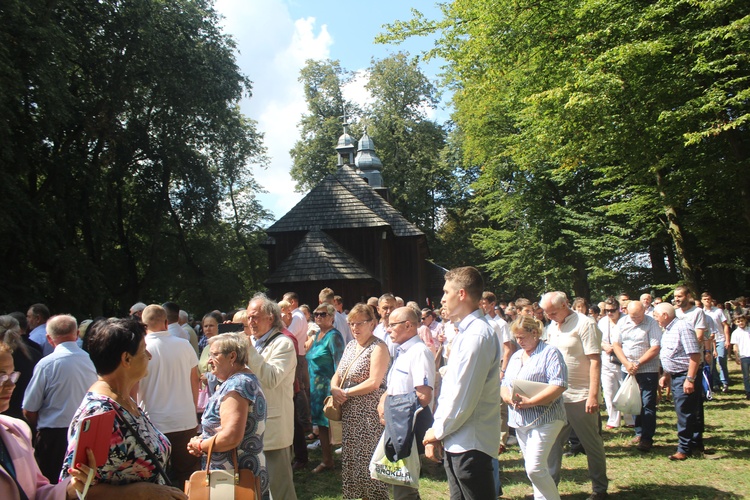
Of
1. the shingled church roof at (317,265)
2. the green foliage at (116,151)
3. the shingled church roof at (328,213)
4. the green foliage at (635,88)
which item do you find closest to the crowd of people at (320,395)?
the green foliage at (635,88)

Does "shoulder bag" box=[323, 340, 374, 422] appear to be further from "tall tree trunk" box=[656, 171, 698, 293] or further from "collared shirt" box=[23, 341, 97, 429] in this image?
"tall tree trunk" box=[656, 171, 698, 293]

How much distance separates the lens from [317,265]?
930 inches

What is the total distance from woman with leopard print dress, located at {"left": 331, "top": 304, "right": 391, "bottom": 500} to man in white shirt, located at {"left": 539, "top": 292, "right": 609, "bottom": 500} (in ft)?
5.97

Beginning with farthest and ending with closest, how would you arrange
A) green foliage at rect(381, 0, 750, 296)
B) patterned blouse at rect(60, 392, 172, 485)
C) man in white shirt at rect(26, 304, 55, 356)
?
green foliage at rect(381, 0, 750, 296) → man in white shirt at rect(26, 304, 55, 356) → patterned blouse at rect(60, 392, 172, 485)

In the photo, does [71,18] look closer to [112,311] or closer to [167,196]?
[167,196]

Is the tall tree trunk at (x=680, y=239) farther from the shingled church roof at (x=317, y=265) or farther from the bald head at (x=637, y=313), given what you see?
the bald head at (x=637, y=313)

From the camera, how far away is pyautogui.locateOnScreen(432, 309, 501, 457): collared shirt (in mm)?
3975

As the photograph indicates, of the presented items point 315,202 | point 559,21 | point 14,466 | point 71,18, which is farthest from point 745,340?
point 71,18

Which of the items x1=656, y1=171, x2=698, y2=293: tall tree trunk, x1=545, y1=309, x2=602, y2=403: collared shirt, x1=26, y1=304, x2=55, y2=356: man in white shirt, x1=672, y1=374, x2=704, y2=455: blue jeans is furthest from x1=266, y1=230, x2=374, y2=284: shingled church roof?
x1=545, y1=309, x2=602, y2=403: collared shirt

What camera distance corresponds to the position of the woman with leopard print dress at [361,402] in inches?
223

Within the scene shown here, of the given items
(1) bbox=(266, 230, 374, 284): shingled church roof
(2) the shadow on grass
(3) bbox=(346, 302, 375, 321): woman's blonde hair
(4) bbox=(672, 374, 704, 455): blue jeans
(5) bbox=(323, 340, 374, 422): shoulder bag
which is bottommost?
(2) the shadow on grass

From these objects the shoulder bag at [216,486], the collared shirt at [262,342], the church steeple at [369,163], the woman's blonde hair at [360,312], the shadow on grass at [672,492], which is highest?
the church steeple at [369,163]

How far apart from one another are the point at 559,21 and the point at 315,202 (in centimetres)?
1455

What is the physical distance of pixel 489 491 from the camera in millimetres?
4004
